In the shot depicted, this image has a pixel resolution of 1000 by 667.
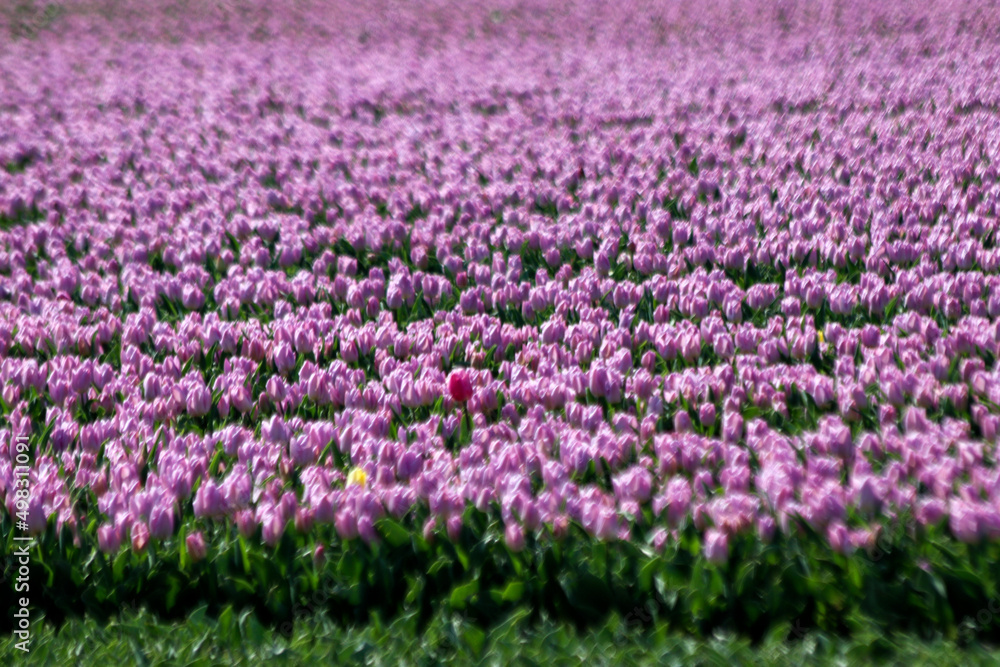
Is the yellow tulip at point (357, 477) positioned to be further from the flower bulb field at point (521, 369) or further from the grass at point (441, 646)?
the grass at point (441, 646)

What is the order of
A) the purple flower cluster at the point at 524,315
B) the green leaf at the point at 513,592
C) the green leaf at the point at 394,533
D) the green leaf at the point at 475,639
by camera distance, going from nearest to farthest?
the green leaf at the point at 475,639, the green leaf at the point at 513,592, the green leaf at the point at 394,533, the purple flower cluster at the point at 524,315

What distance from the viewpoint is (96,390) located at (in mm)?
3887

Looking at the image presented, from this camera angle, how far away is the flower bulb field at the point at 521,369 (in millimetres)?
2572

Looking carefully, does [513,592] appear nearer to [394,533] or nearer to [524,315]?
[394,533]

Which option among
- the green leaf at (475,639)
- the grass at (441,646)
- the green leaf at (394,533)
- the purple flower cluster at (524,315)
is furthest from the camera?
the purple flower cluster at (524,315)

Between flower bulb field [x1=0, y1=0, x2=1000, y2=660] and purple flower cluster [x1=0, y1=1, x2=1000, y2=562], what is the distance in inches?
0.7

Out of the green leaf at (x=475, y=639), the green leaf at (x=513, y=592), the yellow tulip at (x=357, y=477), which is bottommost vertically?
the yellow tulip at (x=357, y=477)

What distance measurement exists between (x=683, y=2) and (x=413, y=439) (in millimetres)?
14188

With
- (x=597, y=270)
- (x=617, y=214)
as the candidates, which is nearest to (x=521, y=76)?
(x=617, y=214)

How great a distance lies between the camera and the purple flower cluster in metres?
2.85

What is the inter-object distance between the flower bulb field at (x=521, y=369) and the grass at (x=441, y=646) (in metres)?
0.05

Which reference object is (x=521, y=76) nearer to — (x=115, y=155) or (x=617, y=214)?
(x=115, y=155)

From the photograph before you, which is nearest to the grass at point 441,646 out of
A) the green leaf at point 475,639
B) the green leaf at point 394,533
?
the green leaf at point 475,639

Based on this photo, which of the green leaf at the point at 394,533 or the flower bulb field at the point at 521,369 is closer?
the flower bulb field at the point at 521,369
